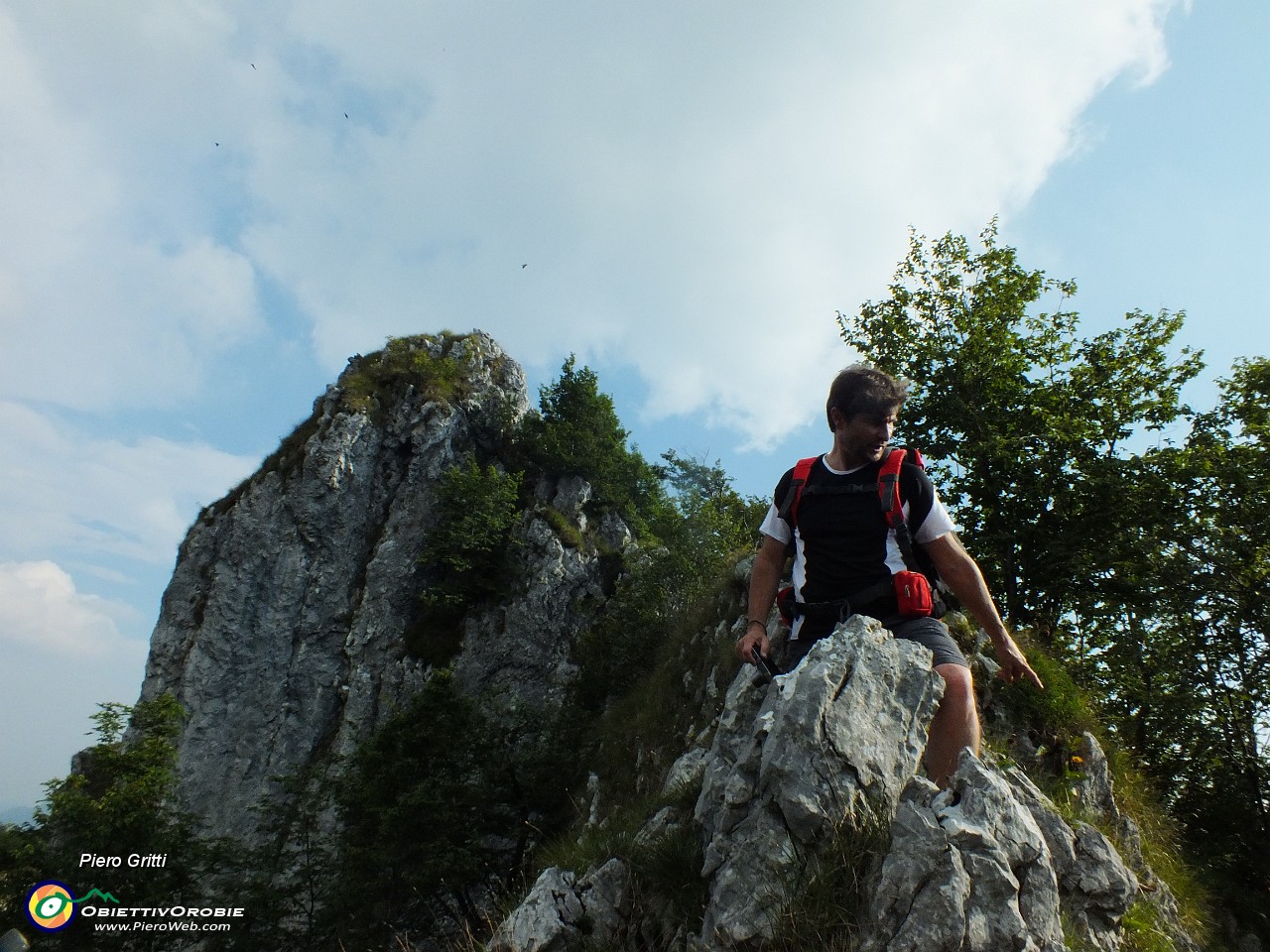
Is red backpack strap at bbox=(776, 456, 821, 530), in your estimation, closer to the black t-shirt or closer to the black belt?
the black t-shirt

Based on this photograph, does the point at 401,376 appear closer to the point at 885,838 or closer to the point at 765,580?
the point at 765,580

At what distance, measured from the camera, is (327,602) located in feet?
119

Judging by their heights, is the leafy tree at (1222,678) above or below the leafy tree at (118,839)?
above

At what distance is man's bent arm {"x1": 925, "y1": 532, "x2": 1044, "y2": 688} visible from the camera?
4.25m

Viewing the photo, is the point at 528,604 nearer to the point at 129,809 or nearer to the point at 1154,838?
the point at 129,809

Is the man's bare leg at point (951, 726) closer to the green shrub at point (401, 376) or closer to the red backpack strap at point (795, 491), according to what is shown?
the red backpack strap at point (795, 491)

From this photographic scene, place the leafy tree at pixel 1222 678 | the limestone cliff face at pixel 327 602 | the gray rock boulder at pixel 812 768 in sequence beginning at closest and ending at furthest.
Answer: the gray rock boulder at pixel 812 768, the leafy tree at pixel 1222 678, the limestone cliff face at pixel 327 602

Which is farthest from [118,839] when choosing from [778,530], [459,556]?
[778,530]

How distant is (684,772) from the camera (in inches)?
271

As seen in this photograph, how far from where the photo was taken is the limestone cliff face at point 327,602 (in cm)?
3281

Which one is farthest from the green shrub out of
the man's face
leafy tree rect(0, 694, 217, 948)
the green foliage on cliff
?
the man's face

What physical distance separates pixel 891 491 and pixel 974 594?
0.81m

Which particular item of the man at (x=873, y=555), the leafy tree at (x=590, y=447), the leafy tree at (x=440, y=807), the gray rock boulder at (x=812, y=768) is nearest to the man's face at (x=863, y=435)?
the man at (x=873, y=555)

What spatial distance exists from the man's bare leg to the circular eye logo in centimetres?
1494
